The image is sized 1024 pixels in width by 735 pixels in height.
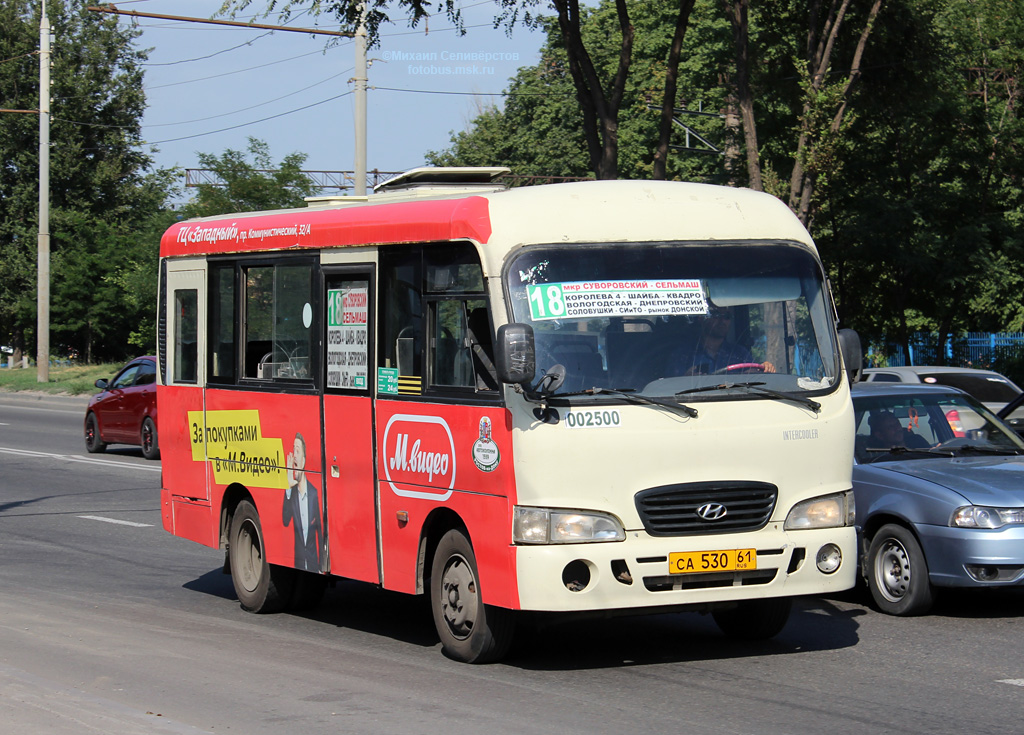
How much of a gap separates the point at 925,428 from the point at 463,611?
170 inches

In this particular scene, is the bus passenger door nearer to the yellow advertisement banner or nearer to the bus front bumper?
the yellow advertisement banner

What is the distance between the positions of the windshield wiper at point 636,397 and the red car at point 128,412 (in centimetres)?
1595

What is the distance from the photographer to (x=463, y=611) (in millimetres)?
7867

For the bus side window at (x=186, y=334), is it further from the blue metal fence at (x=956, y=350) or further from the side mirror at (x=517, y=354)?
the blue metal fence at (x=956, y=350)

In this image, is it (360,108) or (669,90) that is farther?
(360,108)

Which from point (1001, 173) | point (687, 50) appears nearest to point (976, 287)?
point (1001, 173)

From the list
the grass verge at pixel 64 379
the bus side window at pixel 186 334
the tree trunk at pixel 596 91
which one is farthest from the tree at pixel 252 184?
the bus side window at pixel 186 334

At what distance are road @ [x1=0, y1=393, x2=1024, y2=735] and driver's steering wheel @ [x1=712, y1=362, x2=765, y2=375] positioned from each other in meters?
1.63

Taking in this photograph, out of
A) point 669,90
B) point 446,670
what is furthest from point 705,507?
point 669,90

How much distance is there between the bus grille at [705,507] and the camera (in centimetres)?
742

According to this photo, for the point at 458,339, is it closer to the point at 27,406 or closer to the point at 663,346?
→ the point at 663,346

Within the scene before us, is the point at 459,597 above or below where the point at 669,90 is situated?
below

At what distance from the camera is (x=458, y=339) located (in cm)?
800

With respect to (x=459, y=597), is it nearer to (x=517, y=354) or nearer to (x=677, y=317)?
(x=517, y=354)
